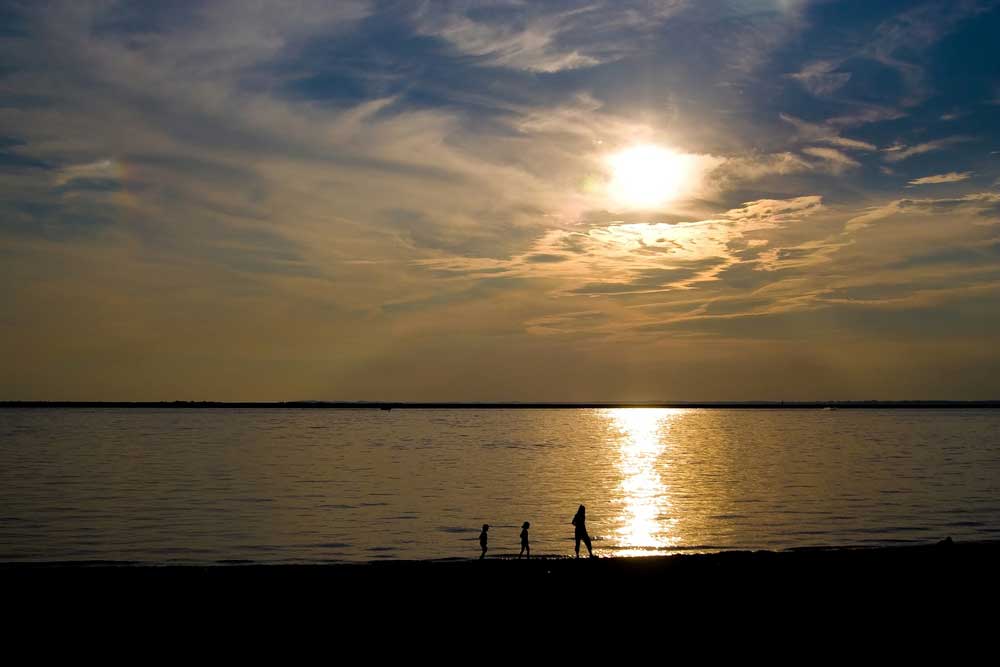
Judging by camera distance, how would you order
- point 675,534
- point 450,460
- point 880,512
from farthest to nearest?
1. point 450,460
2. point 880,512
3. point 675,534

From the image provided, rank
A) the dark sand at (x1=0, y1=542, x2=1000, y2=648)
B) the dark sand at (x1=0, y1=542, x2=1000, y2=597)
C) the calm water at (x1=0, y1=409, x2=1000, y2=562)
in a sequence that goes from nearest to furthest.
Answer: the dark sand at (x1=0, y1=542, x2=1000, y2=648) → the dark sand at (x1=0, y1=542, x2=1000, y2=597) → the calm water at (x1=0, y1=409, x2=1000, y2=562)

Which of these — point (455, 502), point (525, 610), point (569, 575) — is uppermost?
point (455, 502)

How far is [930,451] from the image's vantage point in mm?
106125

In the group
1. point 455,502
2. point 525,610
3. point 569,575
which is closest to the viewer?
point 525,610

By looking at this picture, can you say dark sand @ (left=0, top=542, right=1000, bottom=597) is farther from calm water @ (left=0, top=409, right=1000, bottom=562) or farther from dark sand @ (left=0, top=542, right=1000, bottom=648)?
calm water @ (left=0, top=409, right=1000, bottom=562)

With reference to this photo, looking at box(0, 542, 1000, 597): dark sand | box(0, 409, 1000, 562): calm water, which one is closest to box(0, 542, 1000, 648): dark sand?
box(0, 542, 1000, 597): dark sand

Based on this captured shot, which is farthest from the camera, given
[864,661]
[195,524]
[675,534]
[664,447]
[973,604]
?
[664,447]

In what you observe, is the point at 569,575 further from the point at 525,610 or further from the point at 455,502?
the point at 455,502

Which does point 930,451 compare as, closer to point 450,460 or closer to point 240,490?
point 450,460

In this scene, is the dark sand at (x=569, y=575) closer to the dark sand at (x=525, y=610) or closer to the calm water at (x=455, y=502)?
the dark sand at (x=525, y=610)

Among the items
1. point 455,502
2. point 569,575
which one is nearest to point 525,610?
point 569,575

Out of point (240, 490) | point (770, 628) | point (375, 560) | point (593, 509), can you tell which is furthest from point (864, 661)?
point (240, 490)

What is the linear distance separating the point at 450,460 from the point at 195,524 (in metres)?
50.0

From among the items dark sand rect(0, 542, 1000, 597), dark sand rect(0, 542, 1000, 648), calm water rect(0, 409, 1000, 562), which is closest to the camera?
dark sand rect(0, 542, 1000, 648)
